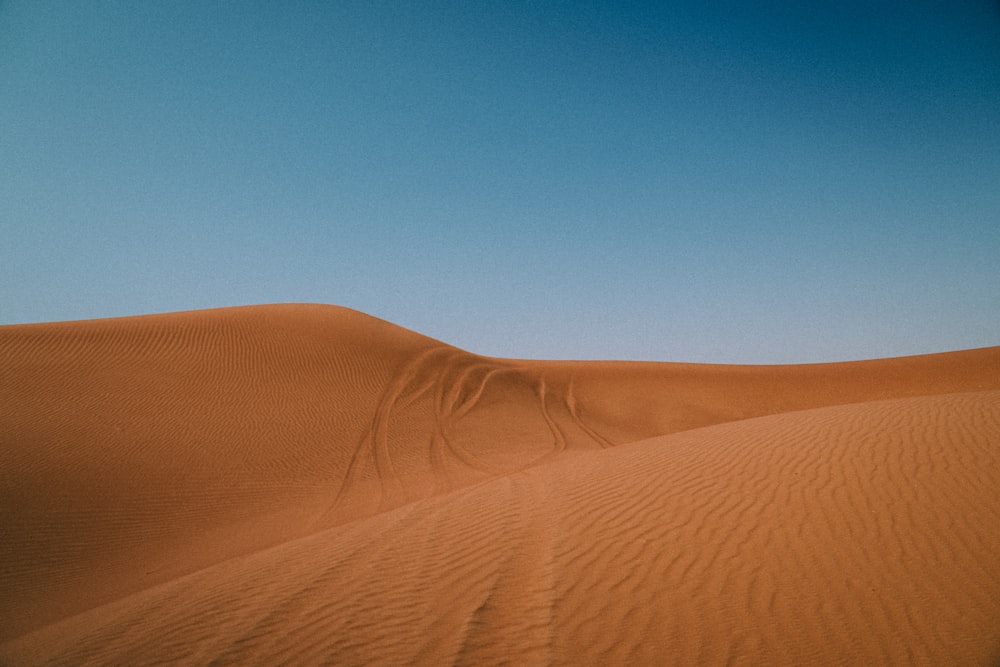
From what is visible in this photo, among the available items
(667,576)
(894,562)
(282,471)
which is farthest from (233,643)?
(282,471)

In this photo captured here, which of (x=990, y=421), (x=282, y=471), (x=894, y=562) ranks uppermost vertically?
(x=990, y=421)

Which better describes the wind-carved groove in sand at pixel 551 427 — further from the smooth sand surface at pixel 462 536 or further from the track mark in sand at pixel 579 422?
the track mark in sand at pixel 579 422

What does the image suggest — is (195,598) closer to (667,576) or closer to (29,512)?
(667,576)

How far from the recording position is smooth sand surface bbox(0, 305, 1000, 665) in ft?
12.6

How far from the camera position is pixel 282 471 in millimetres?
12391

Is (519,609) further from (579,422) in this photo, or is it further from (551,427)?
(579,422)

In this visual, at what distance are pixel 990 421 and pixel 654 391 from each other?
20442 millimetres

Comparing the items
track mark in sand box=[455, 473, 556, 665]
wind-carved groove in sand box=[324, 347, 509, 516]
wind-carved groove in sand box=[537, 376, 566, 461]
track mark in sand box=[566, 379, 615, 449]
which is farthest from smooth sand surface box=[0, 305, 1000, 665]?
track mark in sand box=[566, 379, 615, 449]

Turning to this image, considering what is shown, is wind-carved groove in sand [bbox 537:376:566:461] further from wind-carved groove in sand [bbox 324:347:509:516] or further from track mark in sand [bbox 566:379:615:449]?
wind-carved groove in sand [bbox 324:347:509:516]

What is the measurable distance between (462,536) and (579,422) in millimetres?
15719

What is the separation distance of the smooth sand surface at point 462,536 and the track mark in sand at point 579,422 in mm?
2667

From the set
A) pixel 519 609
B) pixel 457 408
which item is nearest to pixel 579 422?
pixel 457 408

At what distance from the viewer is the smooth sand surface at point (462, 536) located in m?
3.85

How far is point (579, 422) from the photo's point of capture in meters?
21.0
